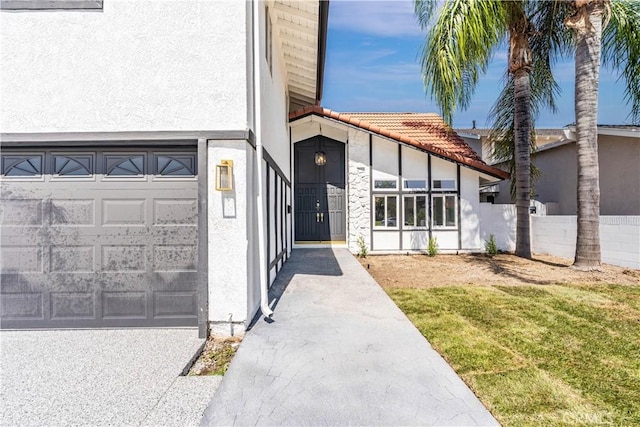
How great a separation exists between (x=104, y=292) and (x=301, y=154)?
8538mm

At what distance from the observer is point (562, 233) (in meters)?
9.65

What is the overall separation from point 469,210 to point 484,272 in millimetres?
3709

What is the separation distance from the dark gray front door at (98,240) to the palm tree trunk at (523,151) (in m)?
9.74

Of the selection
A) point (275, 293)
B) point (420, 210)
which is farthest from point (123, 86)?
point (420, 210)

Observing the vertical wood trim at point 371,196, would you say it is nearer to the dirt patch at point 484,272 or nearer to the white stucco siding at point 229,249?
the dirt patch at point 484,272

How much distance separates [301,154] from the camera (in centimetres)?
1160

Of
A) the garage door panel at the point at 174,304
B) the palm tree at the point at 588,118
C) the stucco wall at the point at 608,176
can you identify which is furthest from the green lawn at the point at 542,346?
the stucco wall at the point at 608,176

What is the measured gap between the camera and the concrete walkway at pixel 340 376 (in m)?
2.42

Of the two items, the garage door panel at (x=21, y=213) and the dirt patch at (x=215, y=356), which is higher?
the garage door panel at (x=21, y=213)

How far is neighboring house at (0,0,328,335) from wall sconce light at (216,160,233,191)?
2 centimetres

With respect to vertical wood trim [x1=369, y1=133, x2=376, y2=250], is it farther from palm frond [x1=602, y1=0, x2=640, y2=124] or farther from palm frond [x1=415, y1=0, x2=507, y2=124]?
palm frond [x1=602, y1=0, x2=640, y2=124]

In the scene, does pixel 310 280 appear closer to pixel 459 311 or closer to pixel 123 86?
pixel 459 311

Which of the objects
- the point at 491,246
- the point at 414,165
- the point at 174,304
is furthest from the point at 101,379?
the point at 491,246

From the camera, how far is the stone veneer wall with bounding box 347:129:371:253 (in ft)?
36.2
